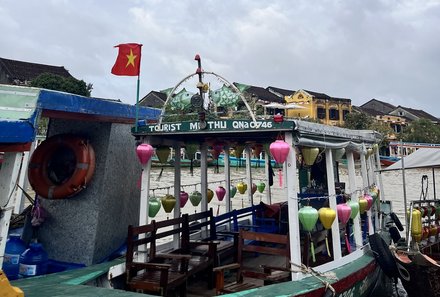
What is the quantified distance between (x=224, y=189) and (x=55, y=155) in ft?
11.3

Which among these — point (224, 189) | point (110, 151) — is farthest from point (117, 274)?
point (224, 189)

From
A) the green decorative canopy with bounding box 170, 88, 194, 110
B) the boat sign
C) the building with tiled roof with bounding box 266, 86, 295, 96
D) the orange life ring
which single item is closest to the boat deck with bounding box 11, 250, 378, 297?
the orange life ring

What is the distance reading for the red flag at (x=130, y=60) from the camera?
466cm

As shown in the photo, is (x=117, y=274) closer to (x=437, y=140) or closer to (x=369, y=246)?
(x=369, y=246)

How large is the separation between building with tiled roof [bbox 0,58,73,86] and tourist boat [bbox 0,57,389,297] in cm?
3481

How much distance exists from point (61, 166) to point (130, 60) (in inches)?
69.6

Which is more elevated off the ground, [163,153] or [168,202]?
[163,153]

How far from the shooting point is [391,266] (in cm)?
564

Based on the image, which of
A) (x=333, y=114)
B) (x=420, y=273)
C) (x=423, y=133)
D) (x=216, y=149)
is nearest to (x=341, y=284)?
(x=420, y=273)

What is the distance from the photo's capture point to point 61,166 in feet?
16.6

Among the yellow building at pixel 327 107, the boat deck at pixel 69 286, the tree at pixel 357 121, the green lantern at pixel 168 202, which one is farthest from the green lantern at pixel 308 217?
the yellow building at pixel 327 107

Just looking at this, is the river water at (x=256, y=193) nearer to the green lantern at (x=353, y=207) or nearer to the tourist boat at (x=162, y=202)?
the tourist boat at (x=162, y=202)

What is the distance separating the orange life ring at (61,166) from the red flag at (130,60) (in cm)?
113

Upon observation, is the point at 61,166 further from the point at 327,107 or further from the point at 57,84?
the point at 327,107
